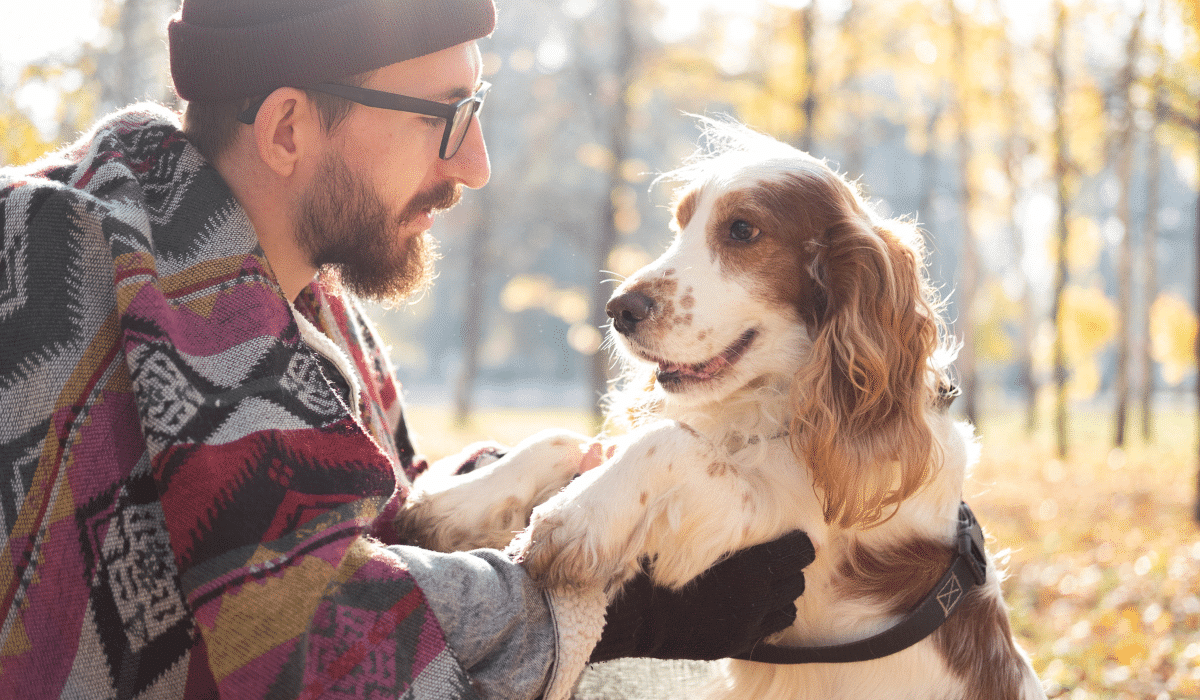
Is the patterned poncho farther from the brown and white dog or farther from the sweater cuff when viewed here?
the brown and white dog

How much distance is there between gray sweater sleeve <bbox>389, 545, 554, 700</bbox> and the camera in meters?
1.59

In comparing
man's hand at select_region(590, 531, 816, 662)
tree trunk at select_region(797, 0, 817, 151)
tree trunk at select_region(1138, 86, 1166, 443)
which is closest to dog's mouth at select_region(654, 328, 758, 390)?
man's hand at select_region(590, 531, 816, 662)

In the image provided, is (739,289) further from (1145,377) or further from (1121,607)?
(1145,377)

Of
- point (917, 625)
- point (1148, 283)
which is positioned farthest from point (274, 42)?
point (1148, 283)

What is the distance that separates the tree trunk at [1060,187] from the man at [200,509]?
13.9m

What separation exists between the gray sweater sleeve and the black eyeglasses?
1142 millimetres

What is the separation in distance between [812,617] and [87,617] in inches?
62.0

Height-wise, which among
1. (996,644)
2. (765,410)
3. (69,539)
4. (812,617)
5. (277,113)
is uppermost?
(277,113)

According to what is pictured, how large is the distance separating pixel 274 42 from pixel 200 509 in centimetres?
117

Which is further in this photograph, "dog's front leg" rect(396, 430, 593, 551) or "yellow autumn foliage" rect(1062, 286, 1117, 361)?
"yellow autumn foliage" rect(1062, 286, 1117, 361)

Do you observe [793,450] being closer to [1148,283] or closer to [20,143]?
[20,143]

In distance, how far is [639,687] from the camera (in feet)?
9.53

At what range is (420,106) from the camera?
7.36 feet

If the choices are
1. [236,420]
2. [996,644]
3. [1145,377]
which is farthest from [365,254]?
[1145,377]
